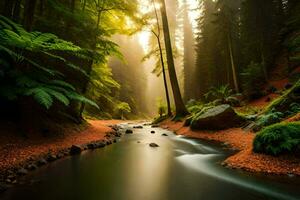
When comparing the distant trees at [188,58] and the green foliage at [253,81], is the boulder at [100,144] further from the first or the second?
the distant trees at [188,58]

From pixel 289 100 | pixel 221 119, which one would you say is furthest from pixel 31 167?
pixel 289 100

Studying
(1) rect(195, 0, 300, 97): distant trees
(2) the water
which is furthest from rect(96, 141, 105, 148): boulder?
(1) rect(195, 0, 300, 97): distant trees

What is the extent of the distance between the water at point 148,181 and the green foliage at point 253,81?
12.4 metres

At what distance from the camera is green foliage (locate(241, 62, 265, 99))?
16916mm

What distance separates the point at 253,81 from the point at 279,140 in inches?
559

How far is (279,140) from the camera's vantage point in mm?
5031

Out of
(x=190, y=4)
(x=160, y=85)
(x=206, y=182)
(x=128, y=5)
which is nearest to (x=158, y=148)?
(x=206, y=182)

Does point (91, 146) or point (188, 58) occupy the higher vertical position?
point (188, 58)

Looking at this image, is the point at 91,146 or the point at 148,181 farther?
→ the point at 91,146

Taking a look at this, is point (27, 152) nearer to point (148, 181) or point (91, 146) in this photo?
point (91, 146)

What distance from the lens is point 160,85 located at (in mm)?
74562

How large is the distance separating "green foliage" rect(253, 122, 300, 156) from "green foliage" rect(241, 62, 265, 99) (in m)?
12.4

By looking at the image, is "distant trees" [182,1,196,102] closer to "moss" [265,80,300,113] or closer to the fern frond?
"moss" [265,80,300,113]

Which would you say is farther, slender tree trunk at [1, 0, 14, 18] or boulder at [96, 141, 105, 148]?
boulder at [96, 141, 105, 148]
